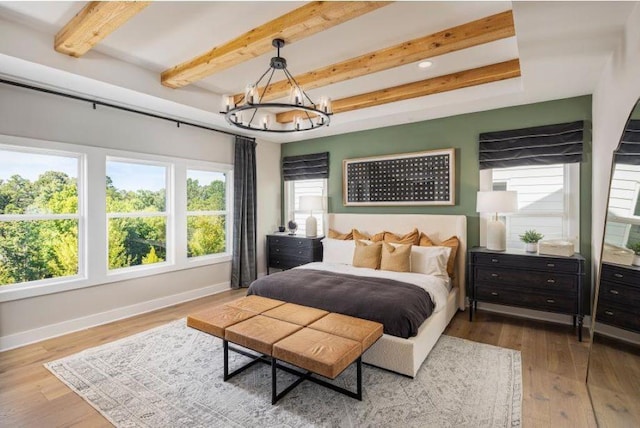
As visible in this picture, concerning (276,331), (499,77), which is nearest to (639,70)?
(499,77)

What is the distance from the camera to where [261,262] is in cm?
572

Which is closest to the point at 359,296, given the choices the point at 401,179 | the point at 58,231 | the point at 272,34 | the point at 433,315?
the point at 433,315

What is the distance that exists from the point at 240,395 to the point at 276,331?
505 millimetres

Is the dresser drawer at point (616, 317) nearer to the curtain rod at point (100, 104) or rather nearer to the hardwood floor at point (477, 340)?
the hardwood floor at point (477, 340)

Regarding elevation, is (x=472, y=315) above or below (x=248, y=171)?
below

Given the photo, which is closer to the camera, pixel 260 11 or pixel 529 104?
pixel 260 11

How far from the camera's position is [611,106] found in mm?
2664

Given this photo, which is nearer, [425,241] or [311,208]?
[425,241]

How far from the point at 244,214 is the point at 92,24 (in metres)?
3.26

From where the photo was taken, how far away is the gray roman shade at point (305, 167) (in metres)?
5.53

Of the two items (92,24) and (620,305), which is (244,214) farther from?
(620,305)

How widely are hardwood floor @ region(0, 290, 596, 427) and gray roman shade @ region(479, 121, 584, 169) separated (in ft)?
6.09

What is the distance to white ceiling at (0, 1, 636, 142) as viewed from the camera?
7.50 ft

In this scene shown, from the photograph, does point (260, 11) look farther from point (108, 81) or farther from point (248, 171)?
point (248, 171)
